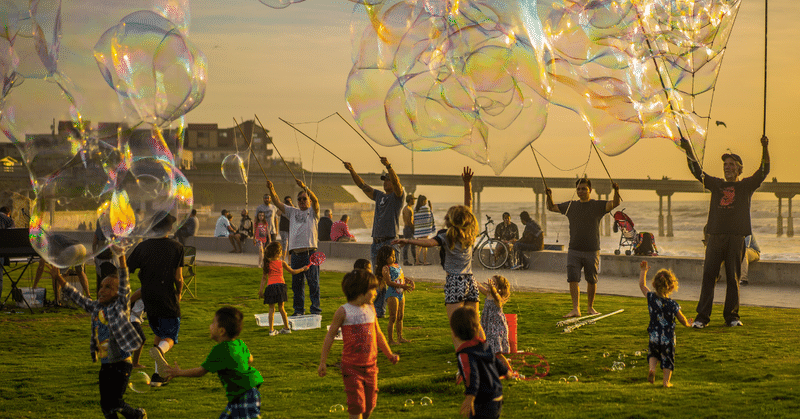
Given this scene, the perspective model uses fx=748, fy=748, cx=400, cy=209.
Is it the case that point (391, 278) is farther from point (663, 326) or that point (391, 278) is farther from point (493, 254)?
point (493, 254)

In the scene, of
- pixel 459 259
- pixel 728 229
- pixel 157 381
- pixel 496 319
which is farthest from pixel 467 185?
pixel 728 229

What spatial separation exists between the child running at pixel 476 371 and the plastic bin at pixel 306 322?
5.42 meters

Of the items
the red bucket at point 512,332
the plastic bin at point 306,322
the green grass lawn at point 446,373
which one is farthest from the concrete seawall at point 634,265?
the red bucket at point 512,332

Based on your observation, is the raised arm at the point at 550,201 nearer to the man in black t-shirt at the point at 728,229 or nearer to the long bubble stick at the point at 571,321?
the long bubble stick at the point at 571,321

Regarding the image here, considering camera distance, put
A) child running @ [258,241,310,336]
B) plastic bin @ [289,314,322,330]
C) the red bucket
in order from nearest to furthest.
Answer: the red bucket < child running @ [258,241,310,336] < plastic bin @ [289,314,322,330]

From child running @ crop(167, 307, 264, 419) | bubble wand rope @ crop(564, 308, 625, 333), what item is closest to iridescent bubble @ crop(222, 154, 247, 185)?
bubble wand rope @ crop(564, 308, 625, 333)

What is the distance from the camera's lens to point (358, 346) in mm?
4934

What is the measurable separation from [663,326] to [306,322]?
4.93m

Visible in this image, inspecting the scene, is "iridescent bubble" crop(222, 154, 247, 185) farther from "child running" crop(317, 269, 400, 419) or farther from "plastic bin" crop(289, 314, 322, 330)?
"child running" crop(317, 269, 400, 419)

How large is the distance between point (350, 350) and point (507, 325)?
280cm

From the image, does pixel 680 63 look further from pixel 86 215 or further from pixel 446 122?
pixel 86 215

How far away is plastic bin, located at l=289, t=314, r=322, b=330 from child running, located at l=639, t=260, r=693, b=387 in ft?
15.3

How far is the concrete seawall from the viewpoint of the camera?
14.1 metres

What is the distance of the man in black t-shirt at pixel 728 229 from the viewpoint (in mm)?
8977
